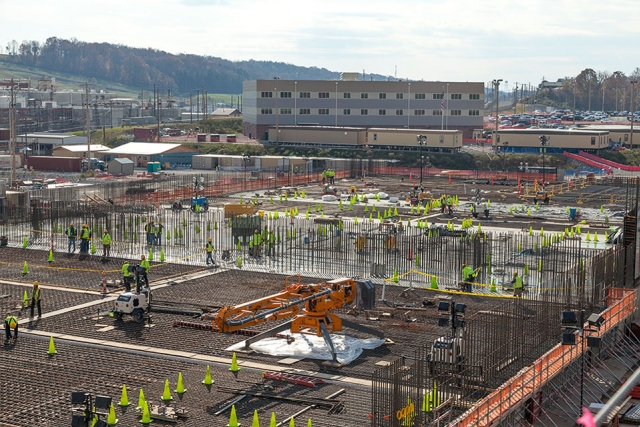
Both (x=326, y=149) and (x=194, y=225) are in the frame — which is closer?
(x=194, y=225)

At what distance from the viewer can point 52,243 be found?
5088cm

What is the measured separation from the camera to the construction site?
81.7ft

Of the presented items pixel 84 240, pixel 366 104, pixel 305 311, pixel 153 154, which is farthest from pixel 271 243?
pixel 366 104

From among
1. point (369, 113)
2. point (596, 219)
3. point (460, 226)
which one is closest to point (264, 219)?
point (460, 226)

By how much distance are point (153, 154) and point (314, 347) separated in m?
81.9

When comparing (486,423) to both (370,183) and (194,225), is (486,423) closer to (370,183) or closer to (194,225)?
(194,225)

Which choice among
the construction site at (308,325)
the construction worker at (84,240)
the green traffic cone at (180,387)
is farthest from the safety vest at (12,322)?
the construction worker at (84,240)

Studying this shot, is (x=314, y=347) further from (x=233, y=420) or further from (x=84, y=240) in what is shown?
(x=84, y=240)

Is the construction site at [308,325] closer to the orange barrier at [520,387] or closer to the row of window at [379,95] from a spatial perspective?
the orange barrier at [520,387]

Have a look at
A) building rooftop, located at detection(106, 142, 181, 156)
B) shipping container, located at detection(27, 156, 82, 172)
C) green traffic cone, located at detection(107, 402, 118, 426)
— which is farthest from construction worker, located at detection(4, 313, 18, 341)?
building rooftop, located at detection(106, 142, 181, 156)

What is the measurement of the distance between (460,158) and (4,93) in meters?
106

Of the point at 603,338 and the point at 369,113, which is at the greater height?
the point at 369,113

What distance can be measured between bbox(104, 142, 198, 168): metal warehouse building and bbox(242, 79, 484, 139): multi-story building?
17855mm

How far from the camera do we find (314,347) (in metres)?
31.3
